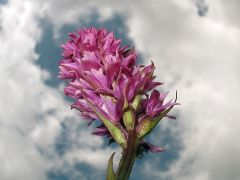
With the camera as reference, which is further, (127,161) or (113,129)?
(113,129)

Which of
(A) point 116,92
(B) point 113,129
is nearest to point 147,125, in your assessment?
(B) point 113,129

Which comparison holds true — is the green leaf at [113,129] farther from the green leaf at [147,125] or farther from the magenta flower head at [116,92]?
the green leaf at [147,125]

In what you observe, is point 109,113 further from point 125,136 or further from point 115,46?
point 115,46

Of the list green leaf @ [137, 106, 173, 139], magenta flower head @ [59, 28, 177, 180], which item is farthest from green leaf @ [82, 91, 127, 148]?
green leaf @ [137, 106, 173, 139]

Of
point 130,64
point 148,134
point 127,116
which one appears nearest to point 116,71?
point 130,64

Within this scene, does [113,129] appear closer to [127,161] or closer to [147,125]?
[147,125]

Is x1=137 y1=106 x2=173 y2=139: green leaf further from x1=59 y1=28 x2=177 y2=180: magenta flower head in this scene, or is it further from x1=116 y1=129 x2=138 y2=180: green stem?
x1=116 y1=129 x2=138 y2=180: green stem
